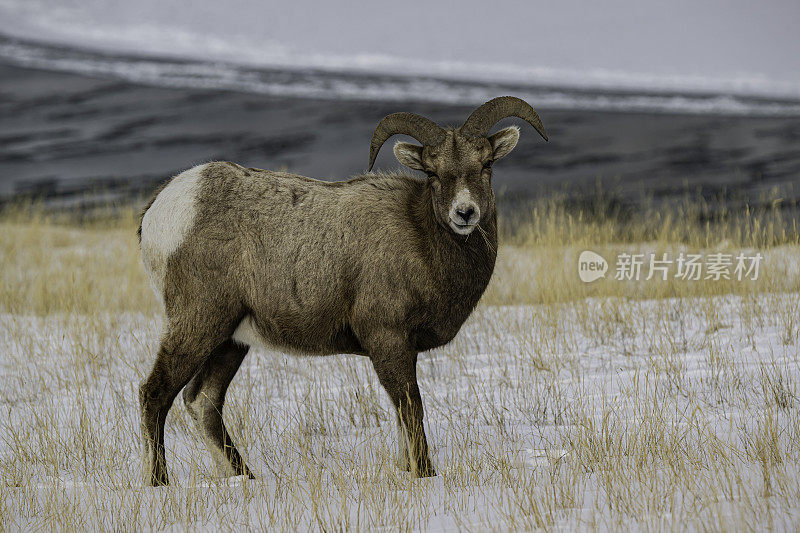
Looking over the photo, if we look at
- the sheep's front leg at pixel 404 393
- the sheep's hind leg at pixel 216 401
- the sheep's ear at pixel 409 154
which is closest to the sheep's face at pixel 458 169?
the sheep's ear at pixel 409 154

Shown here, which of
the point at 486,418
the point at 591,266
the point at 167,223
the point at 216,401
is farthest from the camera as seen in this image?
the point at 591,266

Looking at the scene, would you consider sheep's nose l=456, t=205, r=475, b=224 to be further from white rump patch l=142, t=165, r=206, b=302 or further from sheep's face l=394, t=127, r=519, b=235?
white rump patch l=142, t=165, r=206, b=302

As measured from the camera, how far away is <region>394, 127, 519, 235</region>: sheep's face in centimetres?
509

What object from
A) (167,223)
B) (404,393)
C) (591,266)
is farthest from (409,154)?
(591,266)

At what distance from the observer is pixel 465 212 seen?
4938 mm

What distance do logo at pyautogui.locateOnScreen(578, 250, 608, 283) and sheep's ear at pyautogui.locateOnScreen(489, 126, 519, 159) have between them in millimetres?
4676

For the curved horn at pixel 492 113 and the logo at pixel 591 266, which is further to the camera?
the logo at pixel 591 266

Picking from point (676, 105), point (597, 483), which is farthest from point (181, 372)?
point (676, 105)

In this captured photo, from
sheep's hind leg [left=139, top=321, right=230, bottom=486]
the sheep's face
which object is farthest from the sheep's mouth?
sheep's hind leg [left=139, top=321, right=230, bottom=486]

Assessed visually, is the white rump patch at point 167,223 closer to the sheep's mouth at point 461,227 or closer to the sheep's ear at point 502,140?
the sheep's mouth at point 461,227

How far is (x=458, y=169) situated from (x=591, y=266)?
568 centimetres

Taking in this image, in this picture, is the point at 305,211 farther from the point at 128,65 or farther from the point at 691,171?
the point at 128,65

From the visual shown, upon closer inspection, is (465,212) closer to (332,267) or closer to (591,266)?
(332,267)

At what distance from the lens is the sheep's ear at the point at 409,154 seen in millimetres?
5414
